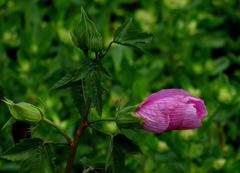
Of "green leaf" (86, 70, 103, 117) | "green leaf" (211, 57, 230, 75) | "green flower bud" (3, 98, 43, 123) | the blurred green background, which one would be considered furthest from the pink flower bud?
"green leaf" (211, 57, 230, 75)

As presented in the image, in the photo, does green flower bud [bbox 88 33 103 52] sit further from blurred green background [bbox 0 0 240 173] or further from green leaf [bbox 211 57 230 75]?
green leaf [bbox 211 57 230 75]

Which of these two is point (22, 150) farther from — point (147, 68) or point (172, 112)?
point (147, 68)

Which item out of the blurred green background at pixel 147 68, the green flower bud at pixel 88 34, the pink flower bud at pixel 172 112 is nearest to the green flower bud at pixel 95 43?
the green flower bud at pixel 88 34

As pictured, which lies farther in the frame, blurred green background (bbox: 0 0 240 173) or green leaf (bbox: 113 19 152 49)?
blurred green background (bbox: 0 0 240 173)

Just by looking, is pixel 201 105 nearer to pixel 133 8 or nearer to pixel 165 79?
pixel 165 79

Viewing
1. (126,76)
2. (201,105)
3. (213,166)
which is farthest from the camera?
(126,76)

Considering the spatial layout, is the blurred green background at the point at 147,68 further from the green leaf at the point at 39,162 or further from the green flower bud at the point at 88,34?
the green flower bud at the point at 88,34

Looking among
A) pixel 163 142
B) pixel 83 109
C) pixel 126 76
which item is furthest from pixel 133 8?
pixel 83 109
